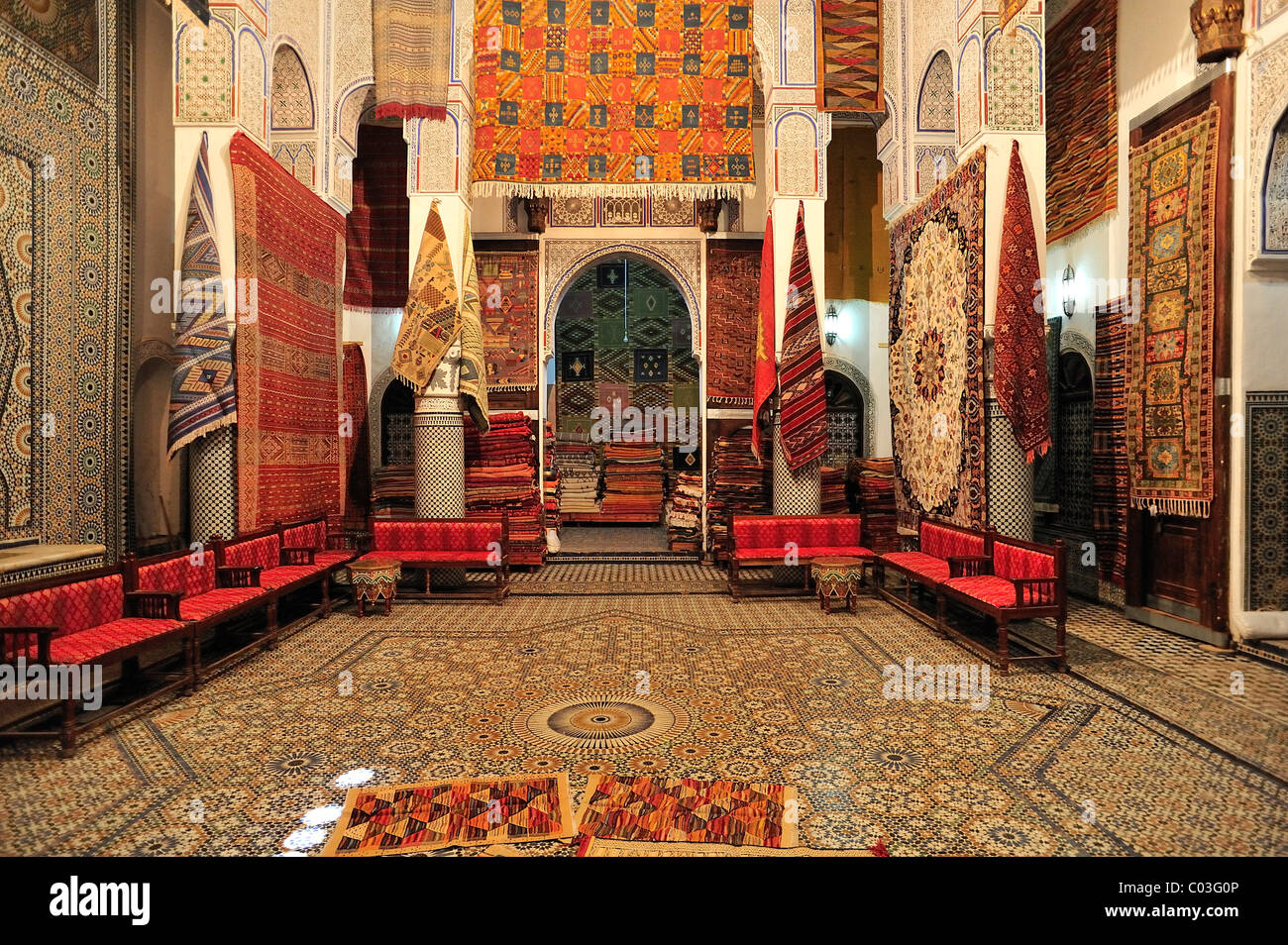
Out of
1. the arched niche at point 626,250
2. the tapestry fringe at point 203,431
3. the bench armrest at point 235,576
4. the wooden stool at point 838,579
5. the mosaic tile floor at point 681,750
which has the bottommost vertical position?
the mosaic tile floor at point 681,750

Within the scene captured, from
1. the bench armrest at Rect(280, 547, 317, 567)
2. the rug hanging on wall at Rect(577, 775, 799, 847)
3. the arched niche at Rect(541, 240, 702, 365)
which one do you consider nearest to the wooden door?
the rug hanging on wall at Rect(577, 775, 799, 847)

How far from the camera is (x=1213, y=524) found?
5016 millimetres

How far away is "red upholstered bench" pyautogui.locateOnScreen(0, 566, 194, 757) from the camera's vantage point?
11.0ft

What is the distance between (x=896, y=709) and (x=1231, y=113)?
14.7 feet

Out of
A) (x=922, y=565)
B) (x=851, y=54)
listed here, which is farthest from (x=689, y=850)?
(x=851, y=54)

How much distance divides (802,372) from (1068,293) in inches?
110

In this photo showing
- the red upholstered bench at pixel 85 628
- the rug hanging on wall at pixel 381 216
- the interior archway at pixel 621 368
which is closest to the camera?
the red upholstered bench at pixel 85 628

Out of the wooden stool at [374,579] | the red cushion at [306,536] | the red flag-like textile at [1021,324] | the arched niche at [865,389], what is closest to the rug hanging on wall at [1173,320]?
the red flag-like textile at [1021,324]

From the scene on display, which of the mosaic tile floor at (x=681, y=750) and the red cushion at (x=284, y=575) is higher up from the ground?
the red cushion at (x=284, y=575)

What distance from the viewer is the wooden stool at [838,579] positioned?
6027 millimetres

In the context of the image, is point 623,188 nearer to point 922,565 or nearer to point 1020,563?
point 922,565

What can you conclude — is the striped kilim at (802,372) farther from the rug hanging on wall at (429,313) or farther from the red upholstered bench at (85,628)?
the red upholstered bench at (85,628)

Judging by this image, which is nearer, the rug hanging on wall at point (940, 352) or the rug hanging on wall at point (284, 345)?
the rug hanging on wall at point (284, 345)

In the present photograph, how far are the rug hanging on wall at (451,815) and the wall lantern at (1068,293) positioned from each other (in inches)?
264
